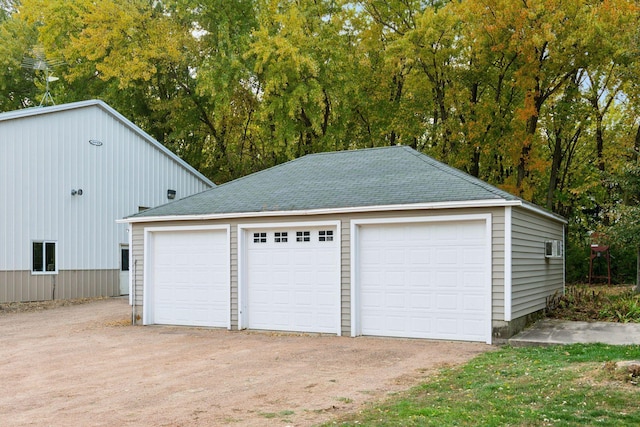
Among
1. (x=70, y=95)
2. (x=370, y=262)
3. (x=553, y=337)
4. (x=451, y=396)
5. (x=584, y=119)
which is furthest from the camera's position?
(x=70, y=95)

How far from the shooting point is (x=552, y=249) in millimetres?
12750

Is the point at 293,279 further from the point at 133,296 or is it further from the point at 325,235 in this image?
the point at 133,296

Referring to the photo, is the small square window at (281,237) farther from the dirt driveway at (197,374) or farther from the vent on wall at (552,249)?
the vent on wall at (552,249)

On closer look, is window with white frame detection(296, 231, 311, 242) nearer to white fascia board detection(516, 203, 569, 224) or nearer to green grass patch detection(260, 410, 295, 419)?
white fascia board detection(516, 203, 569, 224)

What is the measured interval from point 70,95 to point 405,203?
21599mm

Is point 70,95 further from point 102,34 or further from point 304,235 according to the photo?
point 304,235

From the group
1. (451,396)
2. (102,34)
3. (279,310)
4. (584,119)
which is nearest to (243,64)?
(102,34)

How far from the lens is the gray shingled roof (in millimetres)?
10359

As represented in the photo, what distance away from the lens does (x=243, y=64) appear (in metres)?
23.9

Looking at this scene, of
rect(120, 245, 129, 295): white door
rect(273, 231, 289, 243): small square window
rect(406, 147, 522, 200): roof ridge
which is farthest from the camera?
rect(120, 245, 129, 295): white door

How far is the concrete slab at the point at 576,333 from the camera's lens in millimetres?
9078

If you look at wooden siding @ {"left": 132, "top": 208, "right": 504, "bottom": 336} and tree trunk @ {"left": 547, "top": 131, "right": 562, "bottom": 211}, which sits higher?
tree trunk @ {"left": 547, "top": 131, "right": 562, "bottom": 211}

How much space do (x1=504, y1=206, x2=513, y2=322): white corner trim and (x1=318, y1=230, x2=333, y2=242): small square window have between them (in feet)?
10.5

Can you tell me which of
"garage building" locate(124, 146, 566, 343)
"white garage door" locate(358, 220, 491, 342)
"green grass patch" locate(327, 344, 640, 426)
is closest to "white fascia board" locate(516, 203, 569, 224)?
"garage building" locate(124, 146, 566, 343)
